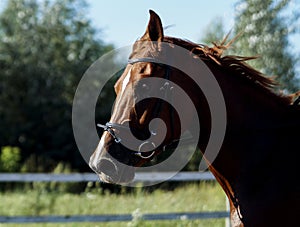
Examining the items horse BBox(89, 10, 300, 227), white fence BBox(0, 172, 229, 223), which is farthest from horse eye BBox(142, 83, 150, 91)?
white fence BBox(0, 172, 229, 223)

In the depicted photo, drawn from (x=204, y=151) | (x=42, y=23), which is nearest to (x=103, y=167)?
(x=204, y=151)

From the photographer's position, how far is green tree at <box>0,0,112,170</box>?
76.6 ft

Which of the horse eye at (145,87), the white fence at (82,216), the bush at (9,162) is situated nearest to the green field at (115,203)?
the white fence at (82,216)

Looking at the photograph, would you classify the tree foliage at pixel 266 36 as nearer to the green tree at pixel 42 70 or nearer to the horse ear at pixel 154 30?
the horse ear at pixel 154 30

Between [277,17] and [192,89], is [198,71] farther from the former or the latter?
[277,17]

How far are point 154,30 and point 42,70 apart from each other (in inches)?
889

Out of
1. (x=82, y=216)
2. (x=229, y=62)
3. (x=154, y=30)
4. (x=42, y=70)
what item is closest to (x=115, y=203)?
(x=82, y=216)

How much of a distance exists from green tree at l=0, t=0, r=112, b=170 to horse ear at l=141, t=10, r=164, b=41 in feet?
61.4

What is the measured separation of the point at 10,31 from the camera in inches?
1094

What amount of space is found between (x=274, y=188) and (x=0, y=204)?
25.3 feet

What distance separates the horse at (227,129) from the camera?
3.30m

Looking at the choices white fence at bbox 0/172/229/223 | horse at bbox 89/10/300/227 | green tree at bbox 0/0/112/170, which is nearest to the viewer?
horse at bbox 89/10/300/227

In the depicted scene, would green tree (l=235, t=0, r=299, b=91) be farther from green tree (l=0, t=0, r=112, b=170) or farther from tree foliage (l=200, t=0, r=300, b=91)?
green tree (l=0, t=0, r=112, b=170)

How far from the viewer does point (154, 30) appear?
3512 millimetres
